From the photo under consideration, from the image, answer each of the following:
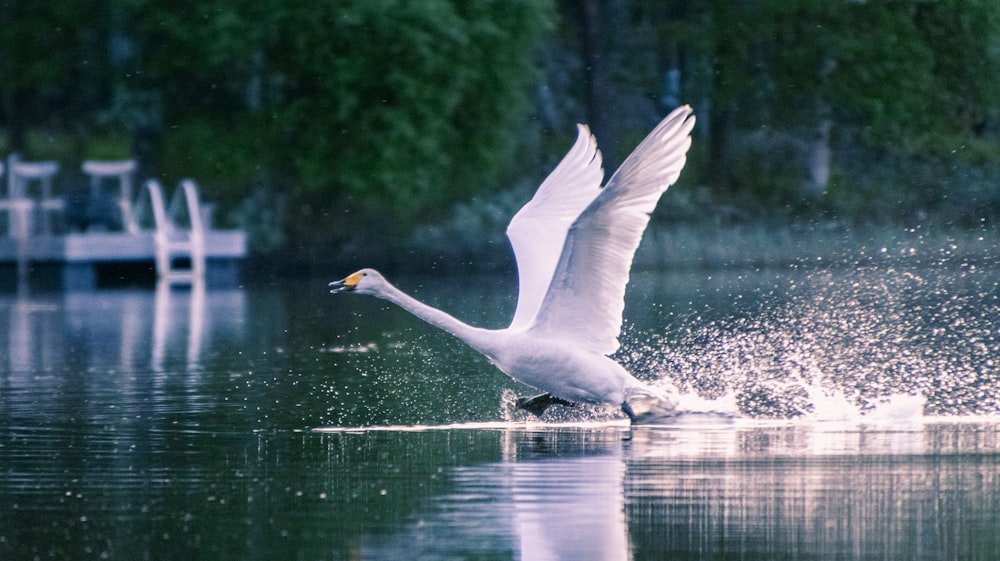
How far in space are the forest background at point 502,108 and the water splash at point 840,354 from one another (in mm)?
9842

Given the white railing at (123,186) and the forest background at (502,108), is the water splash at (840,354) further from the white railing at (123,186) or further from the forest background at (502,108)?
the white railing at (123,186)

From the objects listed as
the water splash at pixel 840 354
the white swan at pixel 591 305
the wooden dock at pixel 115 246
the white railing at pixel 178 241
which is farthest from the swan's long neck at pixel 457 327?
the white railing at pixel 178 241

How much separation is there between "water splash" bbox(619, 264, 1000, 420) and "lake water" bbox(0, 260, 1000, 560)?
0.16 ft

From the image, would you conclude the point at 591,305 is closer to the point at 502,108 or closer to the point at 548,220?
the point at 548,220

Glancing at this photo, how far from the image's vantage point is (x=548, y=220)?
12.2 m

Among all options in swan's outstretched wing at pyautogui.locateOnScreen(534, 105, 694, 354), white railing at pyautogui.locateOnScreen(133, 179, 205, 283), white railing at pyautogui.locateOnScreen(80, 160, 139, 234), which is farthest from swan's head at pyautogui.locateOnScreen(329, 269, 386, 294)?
white railing at pyautogui.locateOnScreen(80, 160, 139, 234)

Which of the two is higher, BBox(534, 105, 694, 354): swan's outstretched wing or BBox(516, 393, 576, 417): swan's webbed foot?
Result: BBox(534, 105, 694, 354): swan's outstretched wing

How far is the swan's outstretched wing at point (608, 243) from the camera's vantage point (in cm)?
1022

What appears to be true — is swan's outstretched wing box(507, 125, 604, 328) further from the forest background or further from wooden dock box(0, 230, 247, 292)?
wooden dock box(0, 230, 247, 292)

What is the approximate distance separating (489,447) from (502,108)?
23479mm

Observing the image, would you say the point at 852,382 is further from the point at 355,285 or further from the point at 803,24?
the point at 803,24

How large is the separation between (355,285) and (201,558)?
399cm

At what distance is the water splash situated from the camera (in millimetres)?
12320

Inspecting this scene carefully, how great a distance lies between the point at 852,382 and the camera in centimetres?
1353
